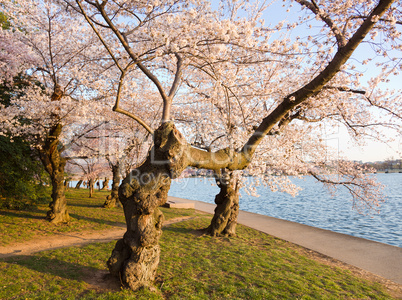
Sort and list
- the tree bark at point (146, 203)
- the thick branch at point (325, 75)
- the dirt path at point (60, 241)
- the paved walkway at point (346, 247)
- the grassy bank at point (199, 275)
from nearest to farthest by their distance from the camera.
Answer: the thick branch at point (325, 75), the grassy bank at point (199, 275), the tree bark at point (146, 203), the dirt path at point (60, 241), the paved walkway at point (346, 247)

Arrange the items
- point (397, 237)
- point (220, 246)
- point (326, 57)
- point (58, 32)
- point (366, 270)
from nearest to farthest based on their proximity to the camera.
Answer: point (326, 57) → point (366, 270) → point (220, 246) → point (58, 32) → point (397, 237)

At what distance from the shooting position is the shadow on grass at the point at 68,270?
492 cm

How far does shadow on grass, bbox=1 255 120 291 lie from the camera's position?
4.92 metres

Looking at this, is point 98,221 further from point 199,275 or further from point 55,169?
point 199,275

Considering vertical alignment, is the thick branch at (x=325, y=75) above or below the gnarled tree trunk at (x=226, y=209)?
above

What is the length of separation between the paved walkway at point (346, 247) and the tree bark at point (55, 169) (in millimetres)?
8191

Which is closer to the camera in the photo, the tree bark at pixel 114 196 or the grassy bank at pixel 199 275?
the grassy bank at pixel 199 275

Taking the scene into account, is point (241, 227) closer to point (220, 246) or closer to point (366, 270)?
point (220, 246)

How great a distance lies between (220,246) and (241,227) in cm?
360

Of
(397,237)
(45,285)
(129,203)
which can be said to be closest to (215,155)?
(129,203)

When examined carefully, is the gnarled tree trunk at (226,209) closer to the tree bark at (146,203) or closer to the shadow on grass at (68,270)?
the tree bark at (146,203)

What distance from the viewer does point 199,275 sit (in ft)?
18.7

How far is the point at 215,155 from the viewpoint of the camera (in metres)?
5.32

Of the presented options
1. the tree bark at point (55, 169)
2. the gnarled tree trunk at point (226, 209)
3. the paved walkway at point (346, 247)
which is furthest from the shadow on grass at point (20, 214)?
the paved walkway at point (346, 247)
